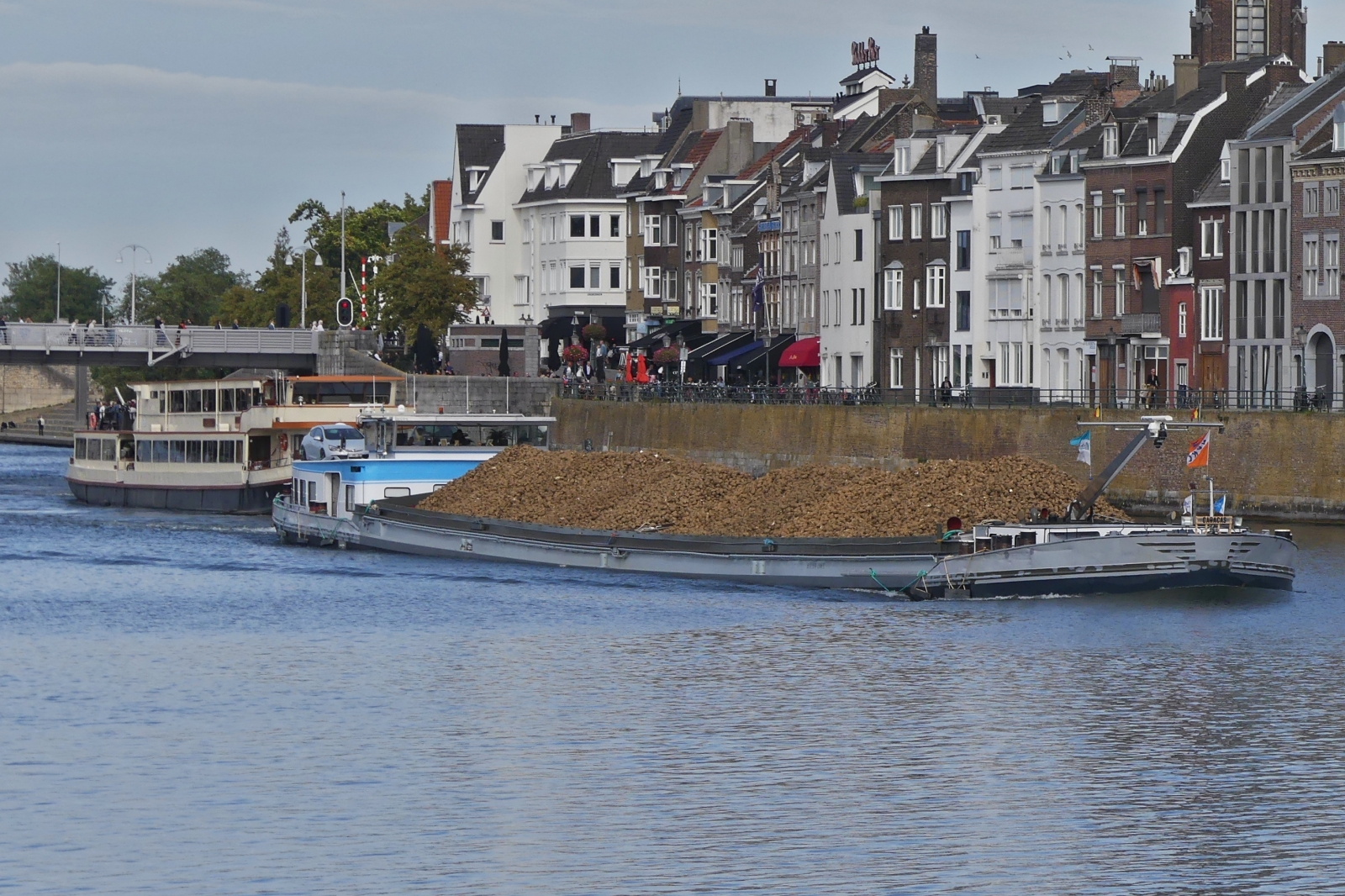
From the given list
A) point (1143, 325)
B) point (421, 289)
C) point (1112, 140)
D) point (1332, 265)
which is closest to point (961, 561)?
point (1332, 265)

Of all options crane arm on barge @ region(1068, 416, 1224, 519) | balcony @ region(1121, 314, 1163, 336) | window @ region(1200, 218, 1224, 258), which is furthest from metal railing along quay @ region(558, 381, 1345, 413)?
crane arm on barge @ region(1068, 416, 1224, 519)

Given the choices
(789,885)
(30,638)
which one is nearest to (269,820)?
(789,885)

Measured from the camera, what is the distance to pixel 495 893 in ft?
85.9

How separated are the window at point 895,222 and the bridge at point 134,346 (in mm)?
28363

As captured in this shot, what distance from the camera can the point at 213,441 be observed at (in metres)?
95.3

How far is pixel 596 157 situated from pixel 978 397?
206 ft

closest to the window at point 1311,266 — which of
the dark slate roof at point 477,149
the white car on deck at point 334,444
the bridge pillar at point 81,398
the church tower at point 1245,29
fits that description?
the church tower at point 1245,29

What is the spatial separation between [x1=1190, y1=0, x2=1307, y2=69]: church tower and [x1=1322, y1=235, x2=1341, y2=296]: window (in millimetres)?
23393

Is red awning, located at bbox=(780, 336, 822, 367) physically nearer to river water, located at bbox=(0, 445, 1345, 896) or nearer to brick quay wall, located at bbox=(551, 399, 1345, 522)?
brick quay wall, located at bbox=(551, 399, 1345, 522)

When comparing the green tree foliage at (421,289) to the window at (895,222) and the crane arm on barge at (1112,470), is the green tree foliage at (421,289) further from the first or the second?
the crane arm on barge at (1112,470)

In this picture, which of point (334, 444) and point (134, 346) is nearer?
point (334, 444)

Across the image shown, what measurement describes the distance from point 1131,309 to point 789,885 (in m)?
70.4

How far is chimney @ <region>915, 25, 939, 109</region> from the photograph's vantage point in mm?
117875

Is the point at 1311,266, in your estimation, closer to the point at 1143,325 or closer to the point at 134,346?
the point at 1143,325
